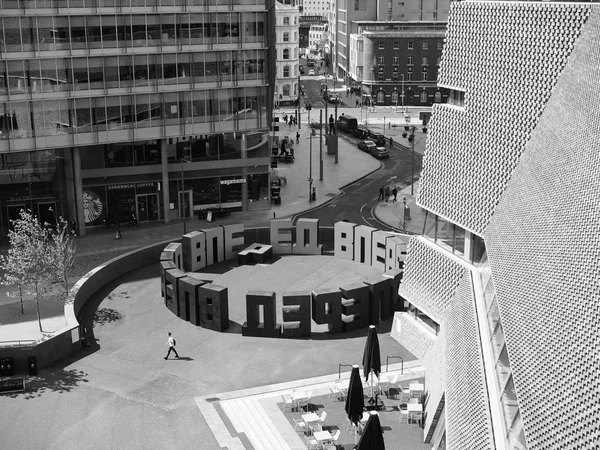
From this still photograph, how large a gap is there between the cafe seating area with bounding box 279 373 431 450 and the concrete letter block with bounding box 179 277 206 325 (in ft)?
31.7

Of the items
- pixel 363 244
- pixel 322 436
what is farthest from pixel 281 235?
pixel 322 436

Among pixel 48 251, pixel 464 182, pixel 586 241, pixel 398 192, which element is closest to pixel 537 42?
pixel 464 182

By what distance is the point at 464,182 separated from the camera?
41.4m

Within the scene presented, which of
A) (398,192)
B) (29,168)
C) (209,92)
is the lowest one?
(398,192)

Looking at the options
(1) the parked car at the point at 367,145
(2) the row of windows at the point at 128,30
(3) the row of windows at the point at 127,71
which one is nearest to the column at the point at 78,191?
(3) the row of windows at the point at 127,71

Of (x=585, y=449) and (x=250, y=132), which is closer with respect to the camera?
(x=585, y=449)

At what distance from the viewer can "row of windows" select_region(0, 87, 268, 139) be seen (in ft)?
196

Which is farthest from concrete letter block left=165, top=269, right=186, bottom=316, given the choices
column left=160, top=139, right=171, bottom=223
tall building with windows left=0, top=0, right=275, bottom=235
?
column left=160, top=139, right=171, bottom=223

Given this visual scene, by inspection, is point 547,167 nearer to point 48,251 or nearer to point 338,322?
point 338,322

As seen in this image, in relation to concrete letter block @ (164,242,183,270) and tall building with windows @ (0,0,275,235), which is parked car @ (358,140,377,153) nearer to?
tall building with windows @ (0,0,275,235)

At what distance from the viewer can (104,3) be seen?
6112 centimetres

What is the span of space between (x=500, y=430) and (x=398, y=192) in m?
60.1

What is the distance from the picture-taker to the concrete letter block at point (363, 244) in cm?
5625

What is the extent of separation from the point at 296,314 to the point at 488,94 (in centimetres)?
1443
